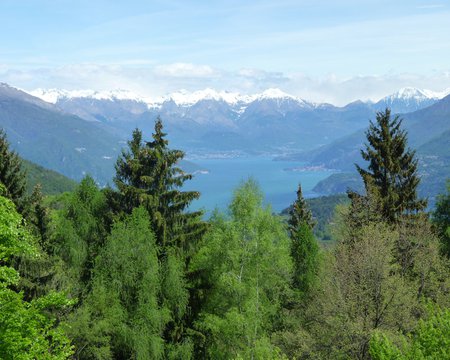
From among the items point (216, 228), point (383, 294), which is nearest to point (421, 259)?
point (383, 294)

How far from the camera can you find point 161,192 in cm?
2938

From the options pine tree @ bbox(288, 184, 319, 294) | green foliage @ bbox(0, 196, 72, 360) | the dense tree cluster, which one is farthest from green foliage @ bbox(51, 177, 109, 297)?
green foliage @ bbox(0, 196, 72, 360)

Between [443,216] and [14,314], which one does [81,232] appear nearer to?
[14,314]

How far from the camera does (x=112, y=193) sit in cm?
3050

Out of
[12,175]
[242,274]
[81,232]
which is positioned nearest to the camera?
[242,274]

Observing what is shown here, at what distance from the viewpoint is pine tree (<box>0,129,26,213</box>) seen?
3011cm

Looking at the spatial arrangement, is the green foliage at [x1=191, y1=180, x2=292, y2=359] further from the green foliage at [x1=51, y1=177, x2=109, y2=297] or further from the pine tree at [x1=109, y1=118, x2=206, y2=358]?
the green foliage at [x1=51, y1=177, x2=109, y2=297]

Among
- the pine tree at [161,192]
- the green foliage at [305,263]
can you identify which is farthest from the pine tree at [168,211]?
the green foliage at [305,263]

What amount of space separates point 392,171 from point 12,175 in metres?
27.1

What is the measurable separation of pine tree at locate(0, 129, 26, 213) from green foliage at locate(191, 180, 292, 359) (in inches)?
508

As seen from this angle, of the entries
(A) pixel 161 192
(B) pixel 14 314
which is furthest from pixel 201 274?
(B) pixel 14 314

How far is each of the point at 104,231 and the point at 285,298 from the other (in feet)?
44.6

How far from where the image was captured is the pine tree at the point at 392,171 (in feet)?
115

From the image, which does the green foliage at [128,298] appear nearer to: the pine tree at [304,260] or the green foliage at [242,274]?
the green foliage at [242,274]
